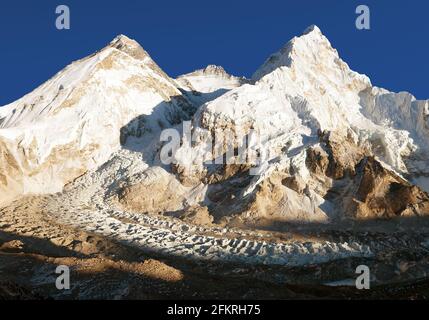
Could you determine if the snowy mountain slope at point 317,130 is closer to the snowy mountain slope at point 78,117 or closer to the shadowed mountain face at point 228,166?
the shadowed mountain face at point 228,166

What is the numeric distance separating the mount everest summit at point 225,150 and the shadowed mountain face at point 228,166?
0.10 metres

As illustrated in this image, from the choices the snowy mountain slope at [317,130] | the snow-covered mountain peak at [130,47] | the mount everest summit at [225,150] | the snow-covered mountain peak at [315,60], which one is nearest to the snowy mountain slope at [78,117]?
the mount everest summit at [225,150]

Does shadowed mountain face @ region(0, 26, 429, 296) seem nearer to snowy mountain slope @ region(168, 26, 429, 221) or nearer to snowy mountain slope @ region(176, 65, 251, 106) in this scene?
snowy mountain slope @ region(168, 26, 429, 221)

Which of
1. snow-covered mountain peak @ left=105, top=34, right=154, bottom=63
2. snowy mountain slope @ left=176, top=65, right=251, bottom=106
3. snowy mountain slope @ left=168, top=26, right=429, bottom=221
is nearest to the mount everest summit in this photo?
snowy mountain slope @ left=168, top=26, right=429, bottom=221

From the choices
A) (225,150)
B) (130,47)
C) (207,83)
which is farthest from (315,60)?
(130,47)

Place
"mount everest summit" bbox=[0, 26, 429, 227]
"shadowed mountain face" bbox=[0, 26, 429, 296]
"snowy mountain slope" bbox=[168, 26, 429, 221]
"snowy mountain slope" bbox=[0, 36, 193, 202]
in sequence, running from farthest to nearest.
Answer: "snowy mountain slope" bbox=[0, 36, 193, 202] < "mount everest summit" bbox=[0, 26, 429, 227] < "snowy mountain slope" bbox=[168, 26, 429, 221] < "shadowed mountain face" bbox=[0, 26, 429, 296]

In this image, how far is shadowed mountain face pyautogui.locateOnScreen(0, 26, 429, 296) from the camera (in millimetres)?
25172

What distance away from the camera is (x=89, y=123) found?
40469 mm

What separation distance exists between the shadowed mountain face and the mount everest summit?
101 millimetres

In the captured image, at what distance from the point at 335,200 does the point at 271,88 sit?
13093 mm

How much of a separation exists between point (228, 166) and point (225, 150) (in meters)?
1.59

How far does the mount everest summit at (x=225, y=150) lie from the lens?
2961 cm

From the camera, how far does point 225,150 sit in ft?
112

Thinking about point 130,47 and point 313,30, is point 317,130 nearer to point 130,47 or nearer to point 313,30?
point 313,30
